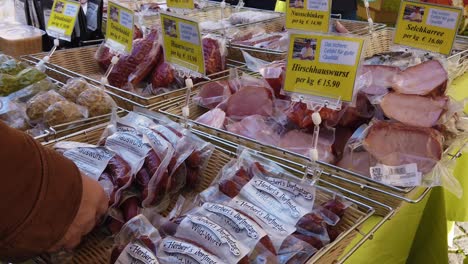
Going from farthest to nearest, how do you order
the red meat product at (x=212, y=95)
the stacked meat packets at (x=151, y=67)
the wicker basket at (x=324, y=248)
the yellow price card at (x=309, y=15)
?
the yellow price card at (x=309, y=15)
the stacked meat packets at (x=151, y=67)
the red meat product at (x=212, y=95)
the wicker basket at (x=324, y=248)

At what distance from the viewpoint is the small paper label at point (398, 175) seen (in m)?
1.03

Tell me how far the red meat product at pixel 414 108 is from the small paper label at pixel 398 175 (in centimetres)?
16

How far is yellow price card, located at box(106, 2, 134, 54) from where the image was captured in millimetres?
1609

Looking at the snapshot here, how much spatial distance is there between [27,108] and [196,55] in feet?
1.76

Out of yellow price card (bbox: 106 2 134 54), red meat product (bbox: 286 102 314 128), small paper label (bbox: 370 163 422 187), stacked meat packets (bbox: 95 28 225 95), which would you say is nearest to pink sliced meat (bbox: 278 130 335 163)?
red meat product (bbox: 286 102 314 128)

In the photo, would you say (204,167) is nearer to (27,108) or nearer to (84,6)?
(27,108)

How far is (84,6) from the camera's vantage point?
2.19 meters

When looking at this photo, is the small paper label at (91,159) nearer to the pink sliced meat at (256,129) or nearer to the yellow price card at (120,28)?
the pink sliced meat at (256,129)

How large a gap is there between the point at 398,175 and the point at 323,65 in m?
0.32

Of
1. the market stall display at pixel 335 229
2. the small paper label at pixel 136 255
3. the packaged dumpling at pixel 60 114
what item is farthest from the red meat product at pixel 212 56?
the small paper label at pixel 136 255

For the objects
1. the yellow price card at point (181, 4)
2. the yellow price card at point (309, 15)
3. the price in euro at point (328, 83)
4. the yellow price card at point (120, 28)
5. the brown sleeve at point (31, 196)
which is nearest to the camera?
the brown sleeve at point (31, 196)

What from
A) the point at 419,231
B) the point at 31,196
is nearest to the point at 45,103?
the point at 31,196

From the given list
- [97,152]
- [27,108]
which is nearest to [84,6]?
[27,108]

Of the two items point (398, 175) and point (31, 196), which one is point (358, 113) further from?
point (31, 196)
